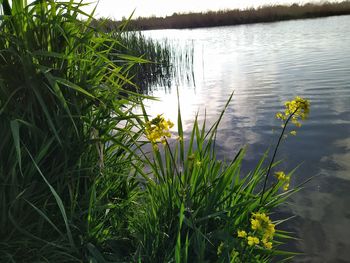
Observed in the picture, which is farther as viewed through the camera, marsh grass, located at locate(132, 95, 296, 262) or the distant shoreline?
the distant shoreline

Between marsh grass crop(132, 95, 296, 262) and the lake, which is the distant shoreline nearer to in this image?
the lake

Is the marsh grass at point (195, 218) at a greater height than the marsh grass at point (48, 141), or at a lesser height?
lesser

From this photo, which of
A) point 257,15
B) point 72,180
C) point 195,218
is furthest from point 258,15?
point 72,180

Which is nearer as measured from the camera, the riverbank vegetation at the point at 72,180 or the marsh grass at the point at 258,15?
the riverbank vegetation at the point at 72,180

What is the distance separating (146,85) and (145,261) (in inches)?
446

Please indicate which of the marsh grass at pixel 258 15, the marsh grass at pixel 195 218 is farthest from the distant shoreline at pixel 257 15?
the marsh grass at pixel 195 218

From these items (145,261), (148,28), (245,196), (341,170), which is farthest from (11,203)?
(148,28)

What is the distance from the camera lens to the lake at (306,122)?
396cm

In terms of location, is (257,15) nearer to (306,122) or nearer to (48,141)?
(306,122)

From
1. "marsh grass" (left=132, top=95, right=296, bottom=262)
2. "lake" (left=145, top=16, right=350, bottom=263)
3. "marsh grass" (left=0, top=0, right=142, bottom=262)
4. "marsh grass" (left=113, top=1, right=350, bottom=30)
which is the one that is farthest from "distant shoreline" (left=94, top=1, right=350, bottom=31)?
"marsh grass" (left=132, top=95, right=296, bottom=262)

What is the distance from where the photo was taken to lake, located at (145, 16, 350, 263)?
3961mm

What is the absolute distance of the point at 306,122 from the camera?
7.20 metres

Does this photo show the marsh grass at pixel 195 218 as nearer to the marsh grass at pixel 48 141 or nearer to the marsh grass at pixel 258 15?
the marsh grass at pixel 48 141

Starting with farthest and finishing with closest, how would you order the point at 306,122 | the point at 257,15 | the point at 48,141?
the point at 257,15 → the point at 306,122 → the point at 48,141
